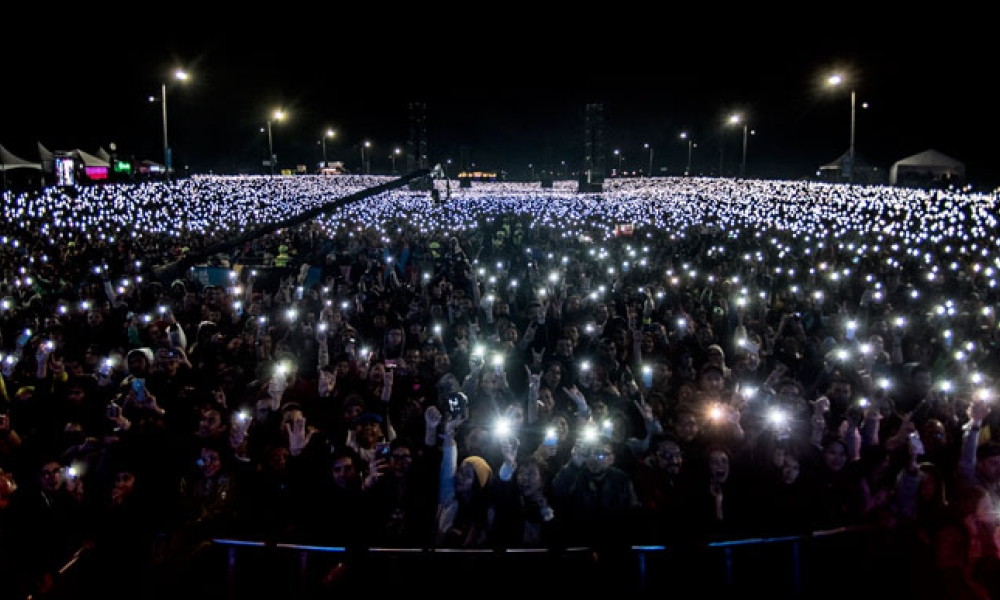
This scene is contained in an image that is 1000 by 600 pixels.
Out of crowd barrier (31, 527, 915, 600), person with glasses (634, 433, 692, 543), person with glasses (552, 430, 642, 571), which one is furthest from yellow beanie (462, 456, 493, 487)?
person with glasses (634, 433, 692, 543)

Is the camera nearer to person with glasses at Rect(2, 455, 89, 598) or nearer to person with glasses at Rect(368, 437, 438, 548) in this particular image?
person with glasses at Rect(368, 437, 438, 548)

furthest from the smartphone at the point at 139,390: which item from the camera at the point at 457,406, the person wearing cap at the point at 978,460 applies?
the person wearing cap at the point at 978,460

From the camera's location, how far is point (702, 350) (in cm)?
898

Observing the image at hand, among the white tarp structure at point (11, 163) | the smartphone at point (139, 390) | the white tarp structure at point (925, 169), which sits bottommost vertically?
the smartphone at point (139, 390)

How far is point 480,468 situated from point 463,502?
0.26m

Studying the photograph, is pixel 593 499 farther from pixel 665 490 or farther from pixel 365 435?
pixel 365 435

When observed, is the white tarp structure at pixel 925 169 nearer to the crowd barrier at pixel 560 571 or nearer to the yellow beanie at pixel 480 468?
the crowd barrier at pixel 560 571

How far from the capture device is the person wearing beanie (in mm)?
5125

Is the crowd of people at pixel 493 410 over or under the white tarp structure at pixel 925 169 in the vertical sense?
under

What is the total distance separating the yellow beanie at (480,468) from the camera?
17.8 feet

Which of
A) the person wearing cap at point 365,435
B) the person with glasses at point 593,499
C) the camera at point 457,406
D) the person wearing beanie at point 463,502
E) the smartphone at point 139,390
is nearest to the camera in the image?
the person with glasses at point 593,499

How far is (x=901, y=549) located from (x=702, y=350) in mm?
4358

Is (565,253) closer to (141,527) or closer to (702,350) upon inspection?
(702,350)

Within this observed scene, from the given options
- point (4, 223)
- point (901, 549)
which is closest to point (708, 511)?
point (901, 549)
